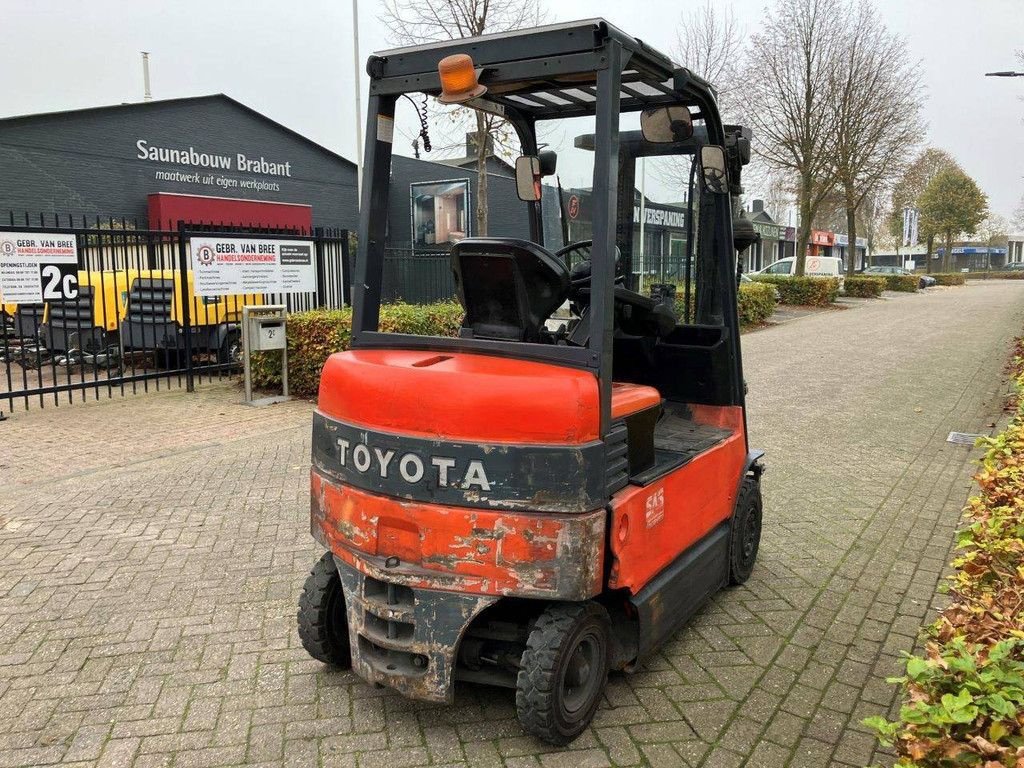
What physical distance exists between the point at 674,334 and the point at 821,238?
2662 inches

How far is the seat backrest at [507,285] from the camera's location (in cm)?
321

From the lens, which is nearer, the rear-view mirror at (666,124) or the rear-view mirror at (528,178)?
the rear-view mirror at (666,124)

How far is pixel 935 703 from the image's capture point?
1929 millimetres

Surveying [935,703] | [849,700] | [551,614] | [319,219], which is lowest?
[849,700]

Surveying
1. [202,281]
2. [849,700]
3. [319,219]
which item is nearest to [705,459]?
[849,700]

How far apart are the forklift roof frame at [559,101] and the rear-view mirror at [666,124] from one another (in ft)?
0.19

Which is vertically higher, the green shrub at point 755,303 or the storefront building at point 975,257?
the storefront building at point 975,257

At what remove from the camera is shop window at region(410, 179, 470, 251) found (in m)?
28.6

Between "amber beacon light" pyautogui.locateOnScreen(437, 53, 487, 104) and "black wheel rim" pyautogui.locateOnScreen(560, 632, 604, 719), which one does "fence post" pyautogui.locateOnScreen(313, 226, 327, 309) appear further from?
"black wheel rim" pyautogui.locateOnScreen(560, 632, 604, 719)

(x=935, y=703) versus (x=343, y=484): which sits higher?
(x=343, y=484)

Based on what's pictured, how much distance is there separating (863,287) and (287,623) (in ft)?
118

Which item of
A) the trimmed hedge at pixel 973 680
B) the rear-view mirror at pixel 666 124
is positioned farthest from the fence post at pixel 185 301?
the trimmed hedge at pixel 973 680

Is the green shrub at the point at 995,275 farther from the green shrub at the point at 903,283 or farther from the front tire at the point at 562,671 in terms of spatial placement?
the front tire at the point at 562,671

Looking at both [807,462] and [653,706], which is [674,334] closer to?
[653,706]
